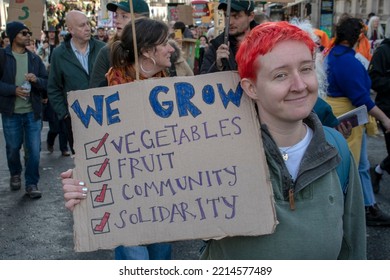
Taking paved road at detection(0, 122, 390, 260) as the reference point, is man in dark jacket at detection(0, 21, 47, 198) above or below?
above

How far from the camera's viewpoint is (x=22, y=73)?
5.78 m

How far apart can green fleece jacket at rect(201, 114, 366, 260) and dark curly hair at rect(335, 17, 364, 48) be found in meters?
2.74

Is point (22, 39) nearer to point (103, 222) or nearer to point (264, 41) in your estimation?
point (103, 222)

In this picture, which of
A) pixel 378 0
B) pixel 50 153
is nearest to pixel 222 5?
pixel 50 153

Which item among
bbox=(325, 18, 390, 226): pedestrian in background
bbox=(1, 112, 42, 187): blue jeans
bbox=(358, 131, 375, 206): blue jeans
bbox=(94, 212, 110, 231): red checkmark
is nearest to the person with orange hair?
bbox=(94, 212, 110, 231): red checkmark

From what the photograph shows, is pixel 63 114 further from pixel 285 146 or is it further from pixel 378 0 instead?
→ pixel 378 0

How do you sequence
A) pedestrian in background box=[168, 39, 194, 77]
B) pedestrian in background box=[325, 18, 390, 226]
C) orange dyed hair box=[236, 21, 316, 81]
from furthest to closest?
pedestrian in background box=[325, 18, 390, 226], pedestrian in background box=[168, 39, 194, 77], orange dyed hair box=[236, 21, 316, 81]

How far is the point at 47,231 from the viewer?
485cm

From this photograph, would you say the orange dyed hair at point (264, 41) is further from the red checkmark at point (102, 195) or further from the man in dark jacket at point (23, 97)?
the man in dark jacket at point (23, 97)

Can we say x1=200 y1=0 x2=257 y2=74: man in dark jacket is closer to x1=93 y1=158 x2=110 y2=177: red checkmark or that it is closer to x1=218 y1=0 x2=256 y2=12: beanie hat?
x1=218 y1=0 x2=256 y2=12: beanie hat

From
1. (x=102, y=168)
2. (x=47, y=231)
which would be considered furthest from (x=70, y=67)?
(x=102, y=168)

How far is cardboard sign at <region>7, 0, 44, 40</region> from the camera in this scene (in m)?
6.36

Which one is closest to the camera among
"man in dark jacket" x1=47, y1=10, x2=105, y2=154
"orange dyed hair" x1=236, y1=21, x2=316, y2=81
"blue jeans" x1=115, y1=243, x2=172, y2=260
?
"orange dyed hair" x1=236, y1=21, x2=316, y2=81

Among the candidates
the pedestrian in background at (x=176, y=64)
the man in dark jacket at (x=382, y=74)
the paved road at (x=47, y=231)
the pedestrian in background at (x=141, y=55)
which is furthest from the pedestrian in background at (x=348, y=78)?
the pedestrian in background at (x=141, y=55)
